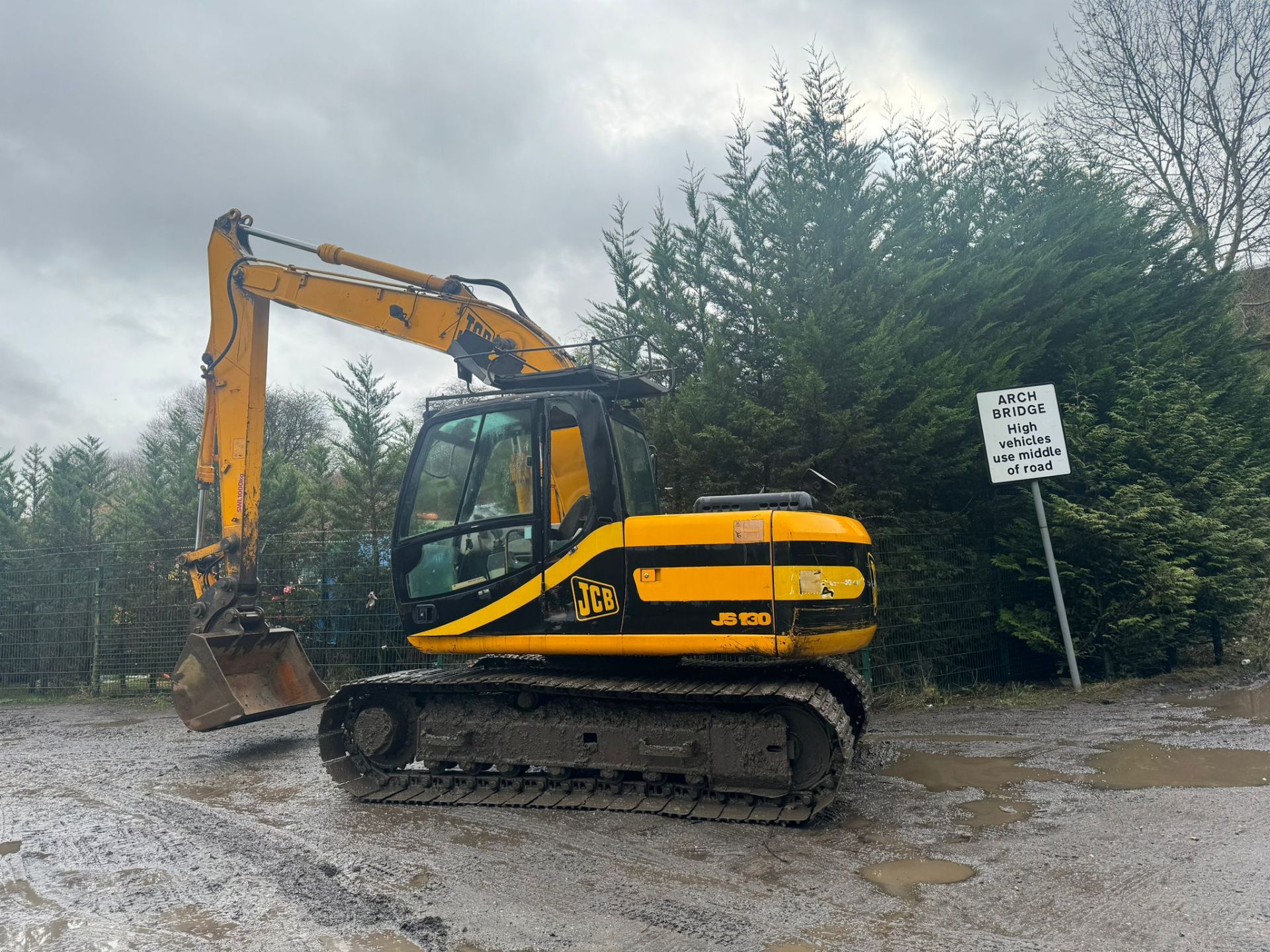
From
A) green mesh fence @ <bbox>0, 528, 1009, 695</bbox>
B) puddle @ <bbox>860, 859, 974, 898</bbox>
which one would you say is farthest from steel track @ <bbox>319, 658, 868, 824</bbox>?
green mesh fence @ <bbox>0, 528, 1009, 695</bbox>

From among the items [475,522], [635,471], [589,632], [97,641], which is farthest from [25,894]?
[97,641]

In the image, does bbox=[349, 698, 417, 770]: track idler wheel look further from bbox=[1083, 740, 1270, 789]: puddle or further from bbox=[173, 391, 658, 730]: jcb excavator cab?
bbox=[1083, 740, 1270, 789]: puddle

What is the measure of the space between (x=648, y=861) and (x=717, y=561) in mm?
1679

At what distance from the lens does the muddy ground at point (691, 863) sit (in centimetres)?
345

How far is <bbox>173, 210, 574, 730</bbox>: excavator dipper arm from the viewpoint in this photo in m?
6.67

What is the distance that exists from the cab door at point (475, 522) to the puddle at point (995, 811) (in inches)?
109

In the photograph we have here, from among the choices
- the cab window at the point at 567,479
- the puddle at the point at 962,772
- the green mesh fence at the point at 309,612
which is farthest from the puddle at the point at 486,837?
the green mesh fence at the point at 309,612

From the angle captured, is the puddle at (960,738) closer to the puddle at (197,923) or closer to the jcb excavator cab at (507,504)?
the jcb excavator cab at (507,504)

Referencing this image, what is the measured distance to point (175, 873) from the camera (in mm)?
4328

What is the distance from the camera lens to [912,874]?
13.0 feet

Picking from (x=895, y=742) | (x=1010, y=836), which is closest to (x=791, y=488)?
(x=895, y=742)

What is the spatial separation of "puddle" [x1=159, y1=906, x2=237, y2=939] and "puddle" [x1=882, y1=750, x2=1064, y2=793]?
4.02 meters

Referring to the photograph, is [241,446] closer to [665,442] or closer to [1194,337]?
[665,442]

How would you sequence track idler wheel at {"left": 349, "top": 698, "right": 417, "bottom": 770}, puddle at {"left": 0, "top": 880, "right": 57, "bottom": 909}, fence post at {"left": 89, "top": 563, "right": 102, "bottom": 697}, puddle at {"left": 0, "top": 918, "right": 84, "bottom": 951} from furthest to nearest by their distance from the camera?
1. fence post at {"left": 89, "top": 563, "right": 102, "bottom": 697}
2. track idler wheel at {"left": 349, "top": 698, "right": 417, "bottom": 770}
3. puddle at {"left": 0, "top": 880, "right": 57, "bottom": 909}
4. puddle at {"left": 0, "top": 918, "right": 84, "bottom": 951}
